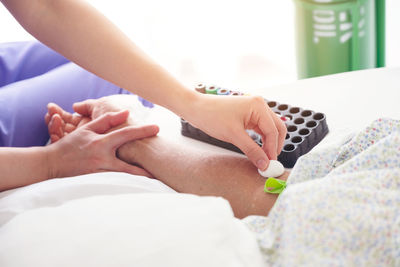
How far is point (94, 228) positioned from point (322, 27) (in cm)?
147

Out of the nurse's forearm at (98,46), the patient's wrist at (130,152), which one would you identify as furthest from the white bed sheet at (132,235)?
the patient's wrist at (130,152)

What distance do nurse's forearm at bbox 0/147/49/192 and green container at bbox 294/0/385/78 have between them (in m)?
1.22

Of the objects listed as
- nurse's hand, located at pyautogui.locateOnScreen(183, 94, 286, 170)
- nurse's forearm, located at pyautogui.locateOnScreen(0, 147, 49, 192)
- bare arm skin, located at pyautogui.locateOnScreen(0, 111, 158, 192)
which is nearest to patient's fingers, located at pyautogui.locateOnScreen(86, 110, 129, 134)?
bare arm skin, located at pyautogui.locateOnScreen(0, 111, 158, 192)

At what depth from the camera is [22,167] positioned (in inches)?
41.4

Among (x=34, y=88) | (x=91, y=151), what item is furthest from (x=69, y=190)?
(x=34, y=88)

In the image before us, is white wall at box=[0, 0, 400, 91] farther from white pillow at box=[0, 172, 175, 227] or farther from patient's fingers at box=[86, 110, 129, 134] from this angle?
white pillow at box=[0, 172, 175, 227]

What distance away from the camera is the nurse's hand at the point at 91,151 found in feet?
3.56

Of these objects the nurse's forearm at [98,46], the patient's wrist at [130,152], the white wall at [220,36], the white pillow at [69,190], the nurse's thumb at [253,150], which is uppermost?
the nurse's forearm at [98,46]

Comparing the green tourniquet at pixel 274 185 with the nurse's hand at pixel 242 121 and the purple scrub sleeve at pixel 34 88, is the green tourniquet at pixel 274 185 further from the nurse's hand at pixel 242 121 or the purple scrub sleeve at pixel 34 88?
the purple scrub sleeve at pixel 34 88

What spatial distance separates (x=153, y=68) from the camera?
939mm

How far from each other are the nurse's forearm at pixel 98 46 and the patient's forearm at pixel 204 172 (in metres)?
0.14

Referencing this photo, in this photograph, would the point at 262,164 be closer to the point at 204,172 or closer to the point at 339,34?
the point at 204,172

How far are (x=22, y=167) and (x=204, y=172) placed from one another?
0.41 m

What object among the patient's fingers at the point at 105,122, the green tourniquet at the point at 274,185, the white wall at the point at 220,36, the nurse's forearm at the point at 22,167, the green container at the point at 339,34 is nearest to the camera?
the green tourniquet at the point at 274,185
